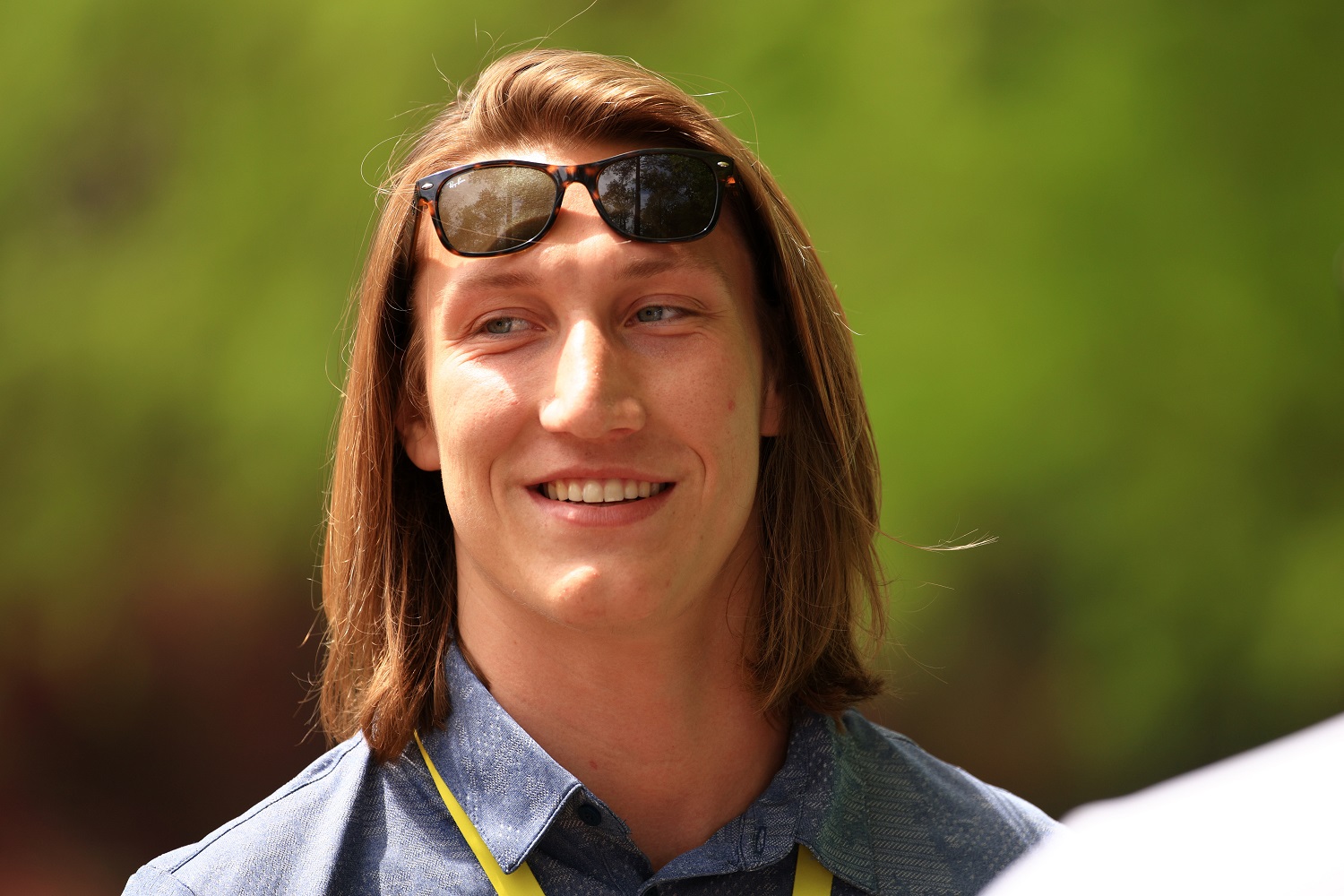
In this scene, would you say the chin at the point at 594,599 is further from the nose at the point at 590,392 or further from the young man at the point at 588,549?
the nose at the point at 590,392

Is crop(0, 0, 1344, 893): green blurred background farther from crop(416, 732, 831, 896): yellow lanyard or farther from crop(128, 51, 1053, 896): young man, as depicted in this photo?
crop(416, 732, 831, 896): yellow lanyard

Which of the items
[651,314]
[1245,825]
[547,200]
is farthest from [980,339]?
[1245,825]

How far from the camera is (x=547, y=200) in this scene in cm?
184

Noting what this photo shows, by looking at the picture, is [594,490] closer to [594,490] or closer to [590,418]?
[594,490]

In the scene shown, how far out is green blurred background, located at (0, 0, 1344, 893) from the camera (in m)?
3.47

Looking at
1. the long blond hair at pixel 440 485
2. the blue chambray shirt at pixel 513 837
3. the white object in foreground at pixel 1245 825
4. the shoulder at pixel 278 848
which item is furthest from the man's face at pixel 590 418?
the white object in foreground at pixel 1245 825

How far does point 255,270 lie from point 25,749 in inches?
55.0

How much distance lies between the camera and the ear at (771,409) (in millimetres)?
2082

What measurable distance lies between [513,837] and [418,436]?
0.65m

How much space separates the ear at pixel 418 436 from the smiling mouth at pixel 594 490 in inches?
10.7

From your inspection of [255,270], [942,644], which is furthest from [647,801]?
[255,270]

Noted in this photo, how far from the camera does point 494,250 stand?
1832 millimetres

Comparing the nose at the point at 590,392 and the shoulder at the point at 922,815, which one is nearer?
the nose at the point at 590,392

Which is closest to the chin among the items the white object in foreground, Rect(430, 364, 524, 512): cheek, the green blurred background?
Rect(430, 364, 524, 512): cheek
